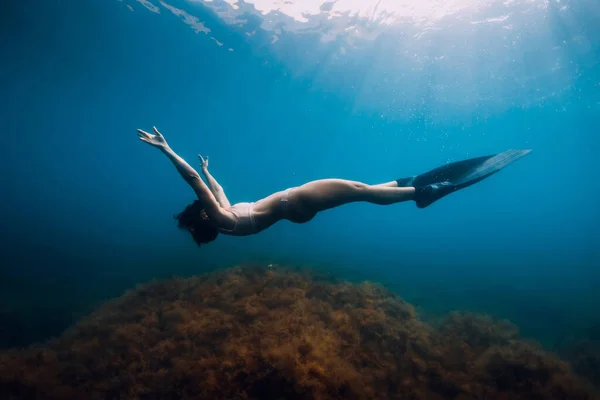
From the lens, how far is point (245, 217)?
4.26 meters

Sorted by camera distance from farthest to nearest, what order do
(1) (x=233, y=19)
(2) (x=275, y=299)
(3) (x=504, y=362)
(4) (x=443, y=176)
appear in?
(1) (x=233, y=19) → (2) (x=275, y=299) → (3) (x=504, y=362) → (4) (x=443, y=176)

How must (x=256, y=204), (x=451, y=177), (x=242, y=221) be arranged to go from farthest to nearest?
(x=451, y=177) < (x=256, y=204) < (x=242, y=221)

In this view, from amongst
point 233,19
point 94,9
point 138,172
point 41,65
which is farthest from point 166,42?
point 138,172

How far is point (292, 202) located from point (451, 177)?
387cm

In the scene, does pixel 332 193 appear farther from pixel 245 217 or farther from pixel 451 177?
pixel 451 177

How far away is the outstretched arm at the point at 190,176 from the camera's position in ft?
12.1

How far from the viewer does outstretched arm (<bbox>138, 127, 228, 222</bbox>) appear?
370cm

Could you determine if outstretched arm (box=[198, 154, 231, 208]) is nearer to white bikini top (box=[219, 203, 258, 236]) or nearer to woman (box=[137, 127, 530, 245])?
woman (box=[137, 127, 530, 245])

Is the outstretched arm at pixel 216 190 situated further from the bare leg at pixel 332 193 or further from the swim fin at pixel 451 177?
the swim fin at pixel 451 177

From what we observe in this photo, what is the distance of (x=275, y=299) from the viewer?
24.7 ft

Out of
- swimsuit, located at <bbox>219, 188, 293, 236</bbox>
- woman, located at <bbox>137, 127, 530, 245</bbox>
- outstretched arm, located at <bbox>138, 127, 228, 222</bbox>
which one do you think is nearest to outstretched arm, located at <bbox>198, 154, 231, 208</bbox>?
woman, located at <bbox>137, 127, 530, 245</bbox>

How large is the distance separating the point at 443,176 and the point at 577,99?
130 feet

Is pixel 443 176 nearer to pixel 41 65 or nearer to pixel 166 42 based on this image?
pixel 166 42

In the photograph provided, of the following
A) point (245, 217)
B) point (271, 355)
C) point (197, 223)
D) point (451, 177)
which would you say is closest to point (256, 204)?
point (245, 217)
